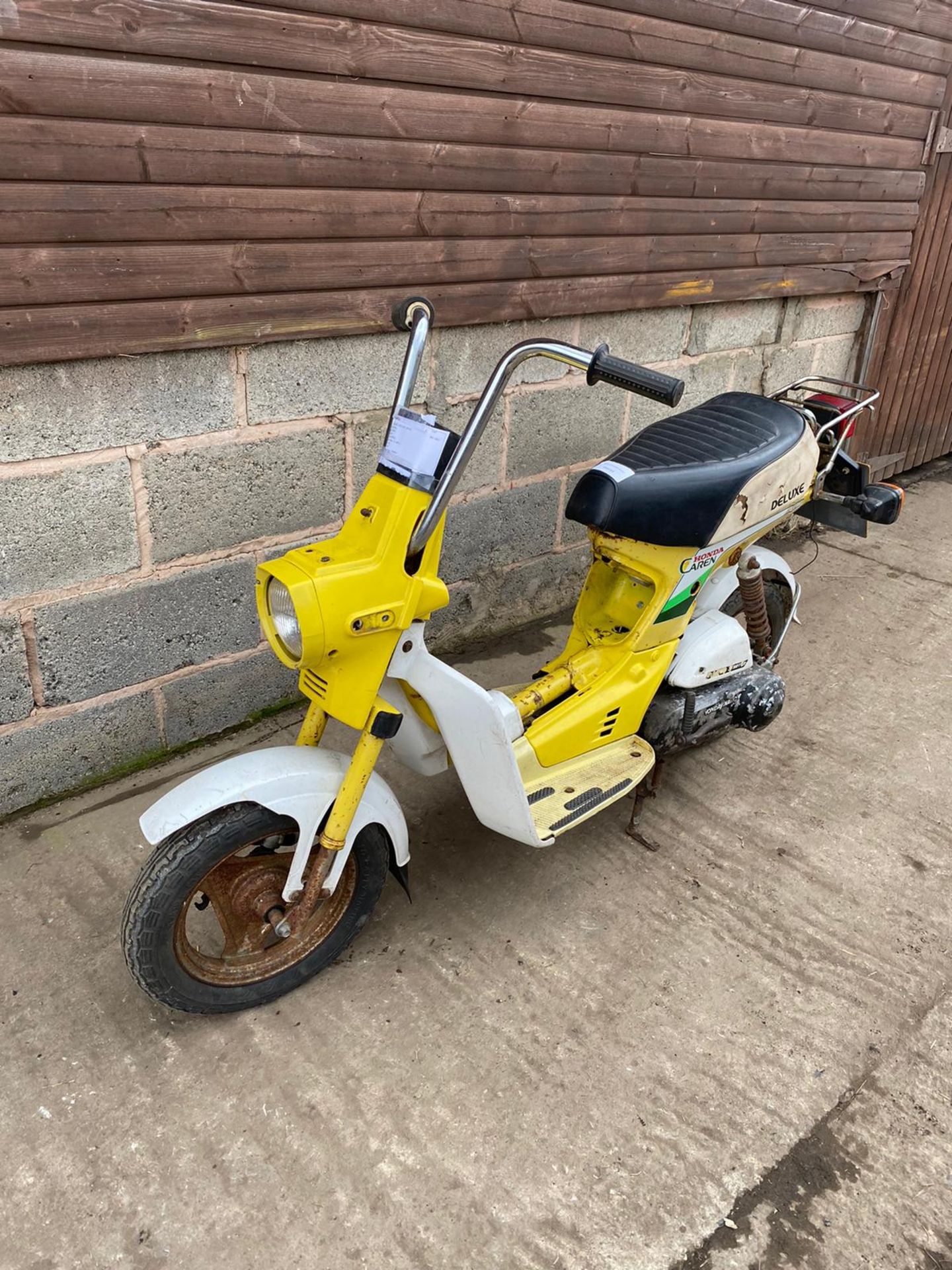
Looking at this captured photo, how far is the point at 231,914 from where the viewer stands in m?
2.07

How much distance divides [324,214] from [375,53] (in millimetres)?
440

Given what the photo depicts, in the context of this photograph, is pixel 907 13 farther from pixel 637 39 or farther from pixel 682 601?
pixel 682 601

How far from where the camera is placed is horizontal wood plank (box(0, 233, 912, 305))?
2.22m

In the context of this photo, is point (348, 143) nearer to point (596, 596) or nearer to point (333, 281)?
point (333, 281)

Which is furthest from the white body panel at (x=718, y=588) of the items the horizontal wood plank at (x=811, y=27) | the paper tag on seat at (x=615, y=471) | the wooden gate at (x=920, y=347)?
the wooden gate at (x=920, y=347)

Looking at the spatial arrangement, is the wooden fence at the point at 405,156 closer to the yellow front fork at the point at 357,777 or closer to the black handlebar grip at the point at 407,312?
the black handlebar grip at the point at 407,312

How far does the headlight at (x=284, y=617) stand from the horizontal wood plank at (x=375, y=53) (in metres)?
1.33

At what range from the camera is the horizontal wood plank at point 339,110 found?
6.87 ft

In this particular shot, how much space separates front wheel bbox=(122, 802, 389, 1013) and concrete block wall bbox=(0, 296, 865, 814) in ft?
2.39

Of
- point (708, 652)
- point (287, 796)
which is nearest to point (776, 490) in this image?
point (708, 652)

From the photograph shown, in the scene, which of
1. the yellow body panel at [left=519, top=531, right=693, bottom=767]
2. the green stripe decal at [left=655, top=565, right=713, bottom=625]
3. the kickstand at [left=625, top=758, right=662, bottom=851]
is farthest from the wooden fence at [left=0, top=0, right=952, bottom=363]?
the kickstand at [left=625, top=758, right=662, bottom=851]

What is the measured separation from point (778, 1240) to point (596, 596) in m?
1.56

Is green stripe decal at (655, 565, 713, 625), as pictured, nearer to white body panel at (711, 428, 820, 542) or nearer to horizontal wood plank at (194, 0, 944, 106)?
white body panel at (711, 428, 820, 542)

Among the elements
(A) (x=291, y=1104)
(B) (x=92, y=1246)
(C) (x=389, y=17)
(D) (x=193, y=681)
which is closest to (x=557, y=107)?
(C) (x=389, y=17)
